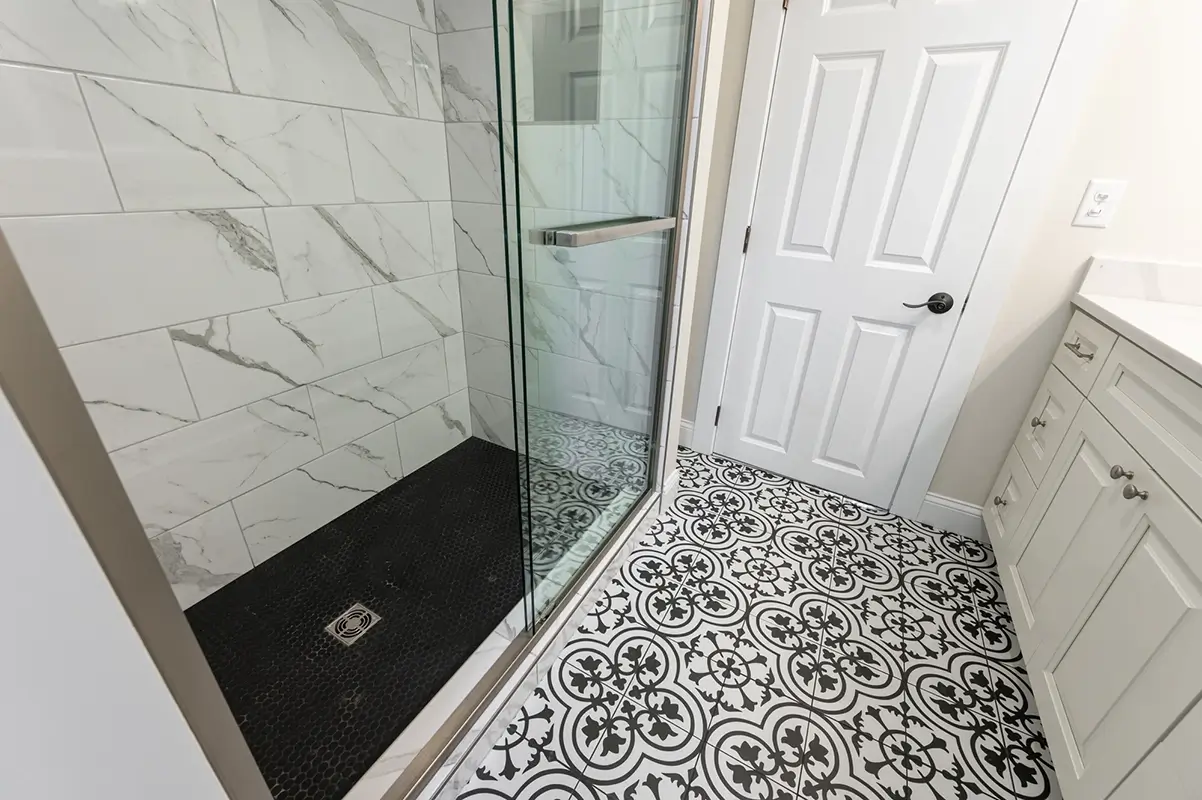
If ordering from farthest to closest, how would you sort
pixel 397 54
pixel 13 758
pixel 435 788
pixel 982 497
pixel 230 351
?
pixel 982 497, pixel 397 54, pixel 230 351, pixel 435 788, pixel 13 758

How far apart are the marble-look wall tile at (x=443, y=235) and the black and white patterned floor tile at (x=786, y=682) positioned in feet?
4.39

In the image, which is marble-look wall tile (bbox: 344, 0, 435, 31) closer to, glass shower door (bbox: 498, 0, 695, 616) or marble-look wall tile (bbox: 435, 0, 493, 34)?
marble-look wall tile (bbox: 435, 0, 493, 34)

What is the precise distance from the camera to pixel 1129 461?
3.39 feet

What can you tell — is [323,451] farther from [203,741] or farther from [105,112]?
[203,741]

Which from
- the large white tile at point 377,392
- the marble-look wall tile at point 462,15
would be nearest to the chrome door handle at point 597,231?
the marble-look wall tile at point 462,15

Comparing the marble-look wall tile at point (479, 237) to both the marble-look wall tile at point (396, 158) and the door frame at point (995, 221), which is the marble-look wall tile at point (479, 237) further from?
the door frame at point (995, 221)

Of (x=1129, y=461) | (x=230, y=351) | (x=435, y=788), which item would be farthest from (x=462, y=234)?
(x=1129, y=461)

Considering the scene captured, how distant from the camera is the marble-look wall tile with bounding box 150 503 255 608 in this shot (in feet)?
4.45

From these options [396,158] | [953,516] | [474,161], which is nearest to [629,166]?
[474,161]

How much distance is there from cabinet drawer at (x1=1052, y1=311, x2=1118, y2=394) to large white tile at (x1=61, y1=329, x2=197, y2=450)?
2357mm

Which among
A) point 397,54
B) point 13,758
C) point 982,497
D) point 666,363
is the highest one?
point 397,54

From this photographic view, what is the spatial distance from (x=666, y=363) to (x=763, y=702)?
1000mm

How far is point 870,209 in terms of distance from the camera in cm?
165

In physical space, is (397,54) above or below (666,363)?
above
